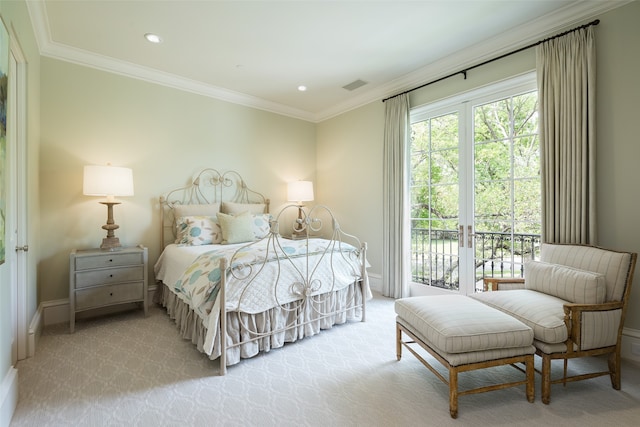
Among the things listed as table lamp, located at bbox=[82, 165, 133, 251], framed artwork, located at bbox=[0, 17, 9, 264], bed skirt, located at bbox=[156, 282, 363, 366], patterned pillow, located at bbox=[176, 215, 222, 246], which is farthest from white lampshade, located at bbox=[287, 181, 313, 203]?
framed artwork, located at bbox=[0, 17, 9, 264]

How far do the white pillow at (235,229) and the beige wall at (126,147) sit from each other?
2.90 feet

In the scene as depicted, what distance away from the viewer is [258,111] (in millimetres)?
4566

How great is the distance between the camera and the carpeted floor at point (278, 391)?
166 centimetres

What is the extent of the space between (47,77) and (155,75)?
1.02 meters

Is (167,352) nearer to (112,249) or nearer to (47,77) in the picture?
(112,249)

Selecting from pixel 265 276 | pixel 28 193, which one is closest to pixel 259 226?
pixel 265 276

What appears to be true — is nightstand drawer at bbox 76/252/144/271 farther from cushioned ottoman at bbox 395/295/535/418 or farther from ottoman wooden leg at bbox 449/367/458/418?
ottoman wooden leg at bbox 449/367/458/418

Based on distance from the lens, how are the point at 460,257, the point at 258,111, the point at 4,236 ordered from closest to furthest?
the point at 4,236
the point at 460,257
the point at 258,111

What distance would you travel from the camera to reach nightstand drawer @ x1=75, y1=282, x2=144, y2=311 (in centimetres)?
284

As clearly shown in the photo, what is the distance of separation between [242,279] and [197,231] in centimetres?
146

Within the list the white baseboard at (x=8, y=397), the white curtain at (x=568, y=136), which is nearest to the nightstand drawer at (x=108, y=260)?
the white baseboard at (x=8, y=397)

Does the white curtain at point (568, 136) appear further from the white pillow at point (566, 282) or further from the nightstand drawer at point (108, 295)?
the nightstand drawer at point (108, 295)

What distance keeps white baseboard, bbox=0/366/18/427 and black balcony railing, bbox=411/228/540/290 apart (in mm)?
3674

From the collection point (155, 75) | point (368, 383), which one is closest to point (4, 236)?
point (368, 383)
